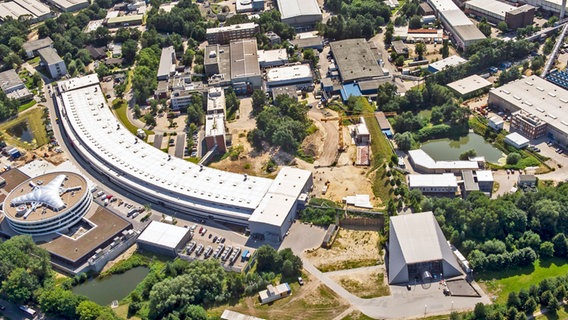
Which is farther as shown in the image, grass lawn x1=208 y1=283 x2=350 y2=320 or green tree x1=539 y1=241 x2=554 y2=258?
green tree x1=539 y1=241 x2=554 y2=258

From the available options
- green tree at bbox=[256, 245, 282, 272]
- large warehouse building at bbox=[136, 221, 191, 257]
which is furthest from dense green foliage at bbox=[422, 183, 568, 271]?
large warehouse building at bbox=[136, 221, 191, 257]

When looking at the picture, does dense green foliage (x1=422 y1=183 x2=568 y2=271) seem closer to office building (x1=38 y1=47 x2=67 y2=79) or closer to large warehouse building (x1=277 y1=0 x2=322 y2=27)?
large warehouse building (x1=277 y1=0 x2=322 y2=27)

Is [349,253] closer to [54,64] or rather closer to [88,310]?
[88,310]

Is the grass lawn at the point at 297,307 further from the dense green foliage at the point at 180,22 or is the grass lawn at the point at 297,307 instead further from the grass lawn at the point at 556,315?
the dense green foliage at the point at 180,22

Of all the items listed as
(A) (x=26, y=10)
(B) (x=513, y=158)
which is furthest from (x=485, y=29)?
(A) (x=26, y=10)

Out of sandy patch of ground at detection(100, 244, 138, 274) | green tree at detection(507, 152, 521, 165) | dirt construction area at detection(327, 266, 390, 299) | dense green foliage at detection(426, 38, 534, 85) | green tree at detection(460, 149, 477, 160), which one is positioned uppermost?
dense green foliage at detection(426, 38, 534, 85)

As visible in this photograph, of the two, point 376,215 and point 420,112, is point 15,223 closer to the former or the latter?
point 376,215
